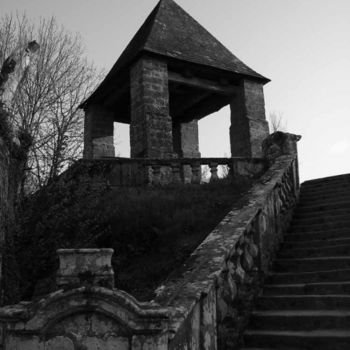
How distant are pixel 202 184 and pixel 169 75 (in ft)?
17.3

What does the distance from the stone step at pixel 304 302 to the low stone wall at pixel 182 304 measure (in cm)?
18

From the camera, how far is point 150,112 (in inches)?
473

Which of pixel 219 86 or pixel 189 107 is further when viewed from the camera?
pixel 189 107

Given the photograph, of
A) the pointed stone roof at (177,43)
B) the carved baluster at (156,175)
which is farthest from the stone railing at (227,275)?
the pointed stone roof at (177,43)

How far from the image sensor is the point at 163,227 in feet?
24.2

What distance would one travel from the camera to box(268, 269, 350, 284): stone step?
505 cm

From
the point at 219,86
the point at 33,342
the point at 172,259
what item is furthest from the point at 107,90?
the point at 33,342

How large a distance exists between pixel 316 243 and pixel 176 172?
3970 mm

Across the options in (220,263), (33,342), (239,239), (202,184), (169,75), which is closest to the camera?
(33,342)

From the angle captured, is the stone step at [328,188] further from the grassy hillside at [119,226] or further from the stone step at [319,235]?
the stone step at [319,235]

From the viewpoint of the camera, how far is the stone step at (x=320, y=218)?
6600mm

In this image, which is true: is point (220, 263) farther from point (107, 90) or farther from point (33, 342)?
point (107, 90)

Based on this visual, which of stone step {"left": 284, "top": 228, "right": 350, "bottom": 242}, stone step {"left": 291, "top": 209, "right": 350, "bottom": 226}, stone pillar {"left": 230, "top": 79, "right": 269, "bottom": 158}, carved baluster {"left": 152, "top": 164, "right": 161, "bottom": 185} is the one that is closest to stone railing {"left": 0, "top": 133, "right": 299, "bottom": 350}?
stone step {"left": 284, "top": 228, "right": 350, "bottom": 242}

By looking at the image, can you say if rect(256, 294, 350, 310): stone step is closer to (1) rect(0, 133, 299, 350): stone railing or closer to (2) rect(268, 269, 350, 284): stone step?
(1) rect(0, 133, 299, 350): stone railing
